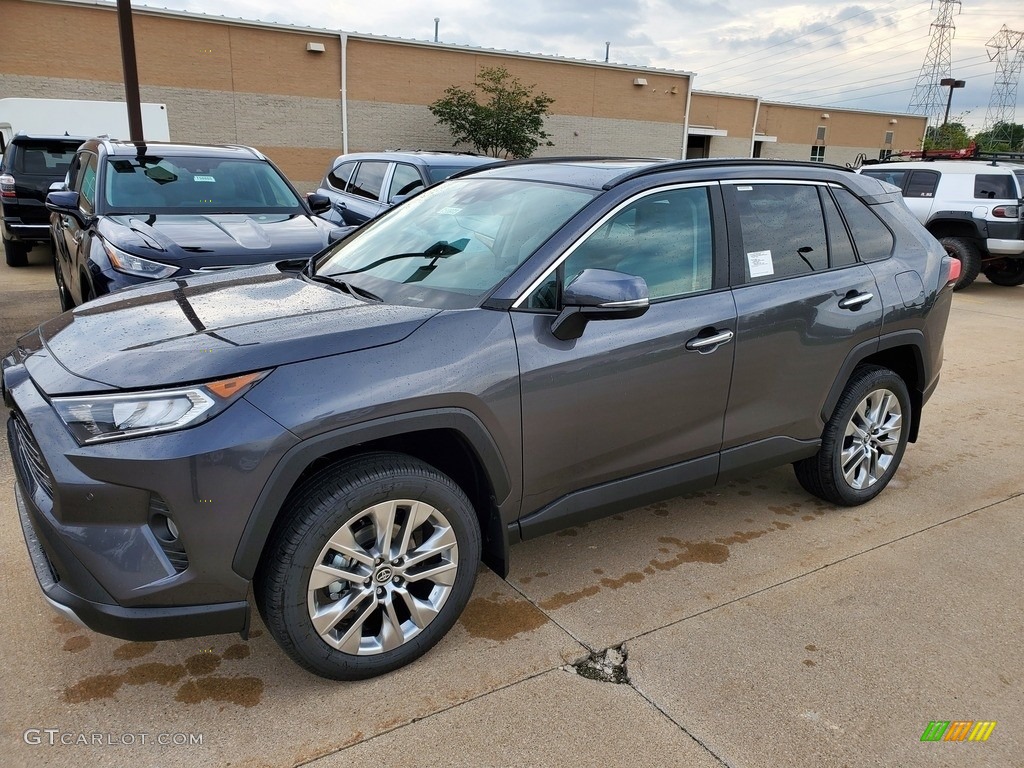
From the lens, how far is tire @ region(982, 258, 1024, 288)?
12.6m

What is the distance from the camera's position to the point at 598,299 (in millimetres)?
2619

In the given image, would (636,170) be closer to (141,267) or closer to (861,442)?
(861,442)

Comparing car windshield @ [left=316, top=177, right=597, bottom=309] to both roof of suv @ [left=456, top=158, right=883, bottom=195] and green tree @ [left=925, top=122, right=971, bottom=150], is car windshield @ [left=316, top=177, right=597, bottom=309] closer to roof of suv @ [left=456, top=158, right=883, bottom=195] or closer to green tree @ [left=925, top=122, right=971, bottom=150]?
roof of suv @ [left=456, top=158, right=883, bottom=195]

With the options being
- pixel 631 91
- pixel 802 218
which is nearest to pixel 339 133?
pixel 631 91

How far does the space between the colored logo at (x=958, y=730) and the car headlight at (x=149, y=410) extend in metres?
2.43

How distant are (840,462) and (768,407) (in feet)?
2.45

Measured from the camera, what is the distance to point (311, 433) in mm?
2262

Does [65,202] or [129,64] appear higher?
[129,64]

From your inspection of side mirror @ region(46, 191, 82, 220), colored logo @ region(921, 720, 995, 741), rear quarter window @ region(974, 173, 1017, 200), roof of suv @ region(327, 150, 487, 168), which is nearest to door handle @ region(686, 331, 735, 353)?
colored logo @ region(921, 720, 995, 741)

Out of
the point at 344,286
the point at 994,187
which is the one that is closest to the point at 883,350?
the point at 344,286

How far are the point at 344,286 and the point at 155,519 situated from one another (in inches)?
50.7

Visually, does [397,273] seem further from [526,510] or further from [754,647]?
[754,647]

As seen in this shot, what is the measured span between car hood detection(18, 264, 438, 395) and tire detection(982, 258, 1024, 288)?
13283 mm

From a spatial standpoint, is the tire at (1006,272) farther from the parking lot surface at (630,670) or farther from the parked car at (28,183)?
the parked car at (28,183)
